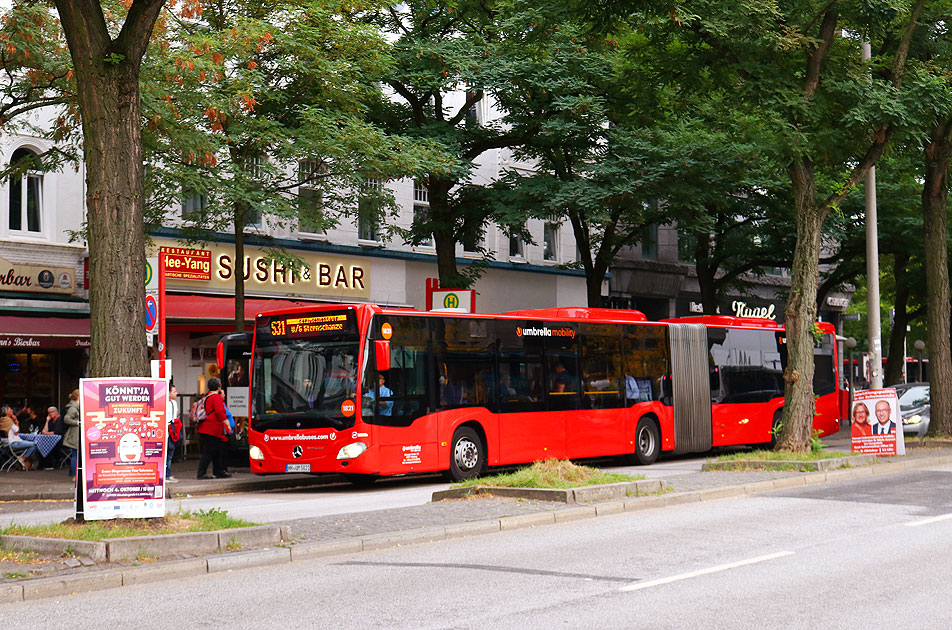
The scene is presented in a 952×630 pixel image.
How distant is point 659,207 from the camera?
32219mm

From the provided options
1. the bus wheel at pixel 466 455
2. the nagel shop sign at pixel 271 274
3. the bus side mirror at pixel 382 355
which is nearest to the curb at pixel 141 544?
the bus side mirror at pixel 382 355

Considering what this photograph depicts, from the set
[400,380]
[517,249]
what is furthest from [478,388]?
[517,249]

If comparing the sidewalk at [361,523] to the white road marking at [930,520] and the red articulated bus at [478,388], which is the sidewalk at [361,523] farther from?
the white road marking at [930,520]

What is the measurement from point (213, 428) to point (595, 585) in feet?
43.1

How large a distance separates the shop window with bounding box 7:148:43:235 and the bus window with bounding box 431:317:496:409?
1189 centimetres

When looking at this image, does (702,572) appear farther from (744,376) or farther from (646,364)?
(744,376)

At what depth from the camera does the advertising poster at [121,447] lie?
10375 mm

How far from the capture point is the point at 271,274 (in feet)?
105

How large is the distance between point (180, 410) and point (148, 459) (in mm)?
16263

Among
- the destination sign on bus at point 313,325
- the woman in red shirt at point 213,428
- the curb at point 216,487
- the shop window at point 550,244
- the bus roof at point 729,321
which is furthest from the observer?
the shop window at point 550,244

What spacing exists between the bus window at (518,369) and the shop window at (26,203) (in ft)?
40.2

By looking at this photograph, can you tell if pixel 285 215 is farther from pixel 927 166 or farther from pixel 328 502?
pixel 927 166

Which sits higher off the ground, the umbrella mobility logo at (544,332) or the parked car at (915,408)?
the umbrella mobility logo at (544,332)

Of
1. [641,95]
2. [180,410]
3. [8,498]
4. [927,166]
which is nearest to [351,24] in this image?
[641,95]
